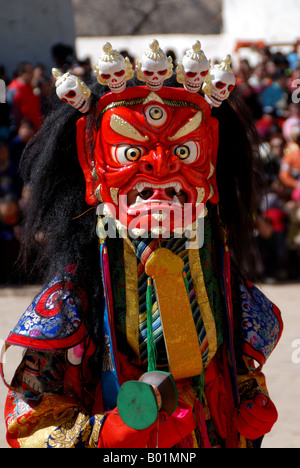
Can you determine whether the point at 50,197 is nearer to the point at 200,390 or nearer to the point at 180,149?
the point at 180,149

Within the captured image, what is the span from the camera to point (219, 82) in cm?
221

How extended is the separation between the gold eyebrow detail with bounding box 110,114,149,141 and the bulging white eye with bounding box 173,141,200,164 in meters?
0.10

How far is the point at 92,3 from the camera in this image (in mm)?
16234

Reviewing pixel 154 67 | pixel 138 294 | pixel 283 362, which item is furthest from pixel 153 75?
pixel 283 362

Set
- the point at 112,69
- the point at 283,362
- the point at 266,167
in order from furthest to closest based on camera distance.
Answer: the point at 266,167
the point at 283,362
the point at 112,69

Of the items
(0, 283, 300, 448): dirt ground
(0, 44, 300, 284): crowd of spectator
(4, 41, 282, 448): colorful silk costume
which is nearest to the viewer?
(4, 41, 282, 448): colorful silk costume

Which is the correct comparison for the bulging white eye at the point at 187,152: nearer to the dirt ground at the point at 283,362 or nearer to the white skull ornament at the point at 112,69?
the white skull ornament at the point at 112,69

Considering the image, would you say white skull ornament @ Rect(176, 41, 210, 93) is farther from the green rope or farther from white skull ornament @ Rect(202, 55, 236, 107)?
the green rope

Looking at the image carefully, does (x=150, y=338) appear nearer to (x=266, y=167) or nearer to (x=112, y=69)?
(x=112, y=69)

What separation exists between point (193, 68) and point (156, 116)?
0.58 feet

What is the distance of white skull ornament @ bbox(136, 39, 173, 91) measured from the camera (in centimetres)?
212

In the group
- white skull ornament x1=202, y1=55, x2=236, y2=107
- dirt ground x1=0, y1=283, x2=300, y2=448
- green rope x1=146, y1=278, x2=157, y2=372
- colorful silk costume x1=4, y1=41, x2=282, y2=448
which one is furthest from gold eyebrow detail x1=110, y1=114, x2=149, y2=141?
dirt ground x1=0, y1=283, x2=300, y2=448
